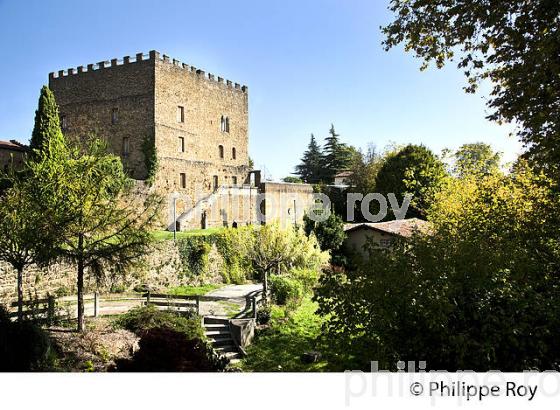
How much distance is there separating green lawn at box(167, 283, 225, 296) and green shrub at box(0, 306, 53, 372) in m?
4.01

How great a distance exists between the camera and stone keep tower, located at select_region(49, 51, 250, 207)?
13570 mm

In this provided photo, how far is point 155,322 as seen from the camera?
6102 mm

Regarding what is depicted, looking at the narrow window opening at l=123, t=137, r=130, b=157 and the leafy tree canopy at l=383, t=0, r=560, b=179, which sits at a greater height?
the narrow window opening at l=123, t=137, r=130, b=157

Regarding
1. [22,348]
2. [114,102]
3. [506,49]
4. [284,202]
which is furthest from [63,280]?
[284,202]

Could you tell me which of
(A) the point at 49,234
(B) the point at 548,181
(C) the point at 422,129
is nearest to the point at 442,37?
(C) the point at 422,129

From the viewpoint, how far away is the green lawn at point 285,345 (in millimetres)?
6024

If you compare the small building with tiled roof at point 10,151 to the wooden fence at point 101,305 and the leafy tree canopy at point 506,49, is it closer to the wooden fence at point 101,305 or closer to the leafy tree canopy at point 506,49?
the wooden fence at point 101,305

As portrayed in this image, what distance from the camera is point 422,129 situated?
639cm

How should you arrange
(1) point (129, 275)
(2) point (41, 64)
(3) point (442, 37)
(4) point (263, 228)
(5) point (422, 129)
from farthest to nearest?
1. (4) point (263, 228)
2. (1) point (129, 275)
3. (5) point (422, 129)
4. (2) point (41, 64)
5. (3) point (442, 37)

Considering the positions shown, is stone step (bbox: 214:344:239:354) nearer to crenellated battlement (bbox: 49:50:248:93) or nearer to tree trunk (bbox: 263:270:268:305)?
tree trunk (bbox: 263:270:268:305)

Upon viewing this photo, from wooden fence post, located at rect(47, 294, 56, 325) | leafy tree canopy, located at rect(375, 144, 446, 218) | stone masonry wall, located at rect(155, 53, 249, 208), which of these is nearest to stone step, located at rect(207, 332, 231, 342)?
wooden fence post, located at rect(47, 294, 56, 325)

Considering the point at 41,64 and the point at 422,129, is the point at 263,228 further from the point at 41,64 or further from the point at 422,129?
the point at 41,64

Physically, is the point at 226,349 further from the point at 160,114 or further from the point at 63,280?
the point at 160,114
